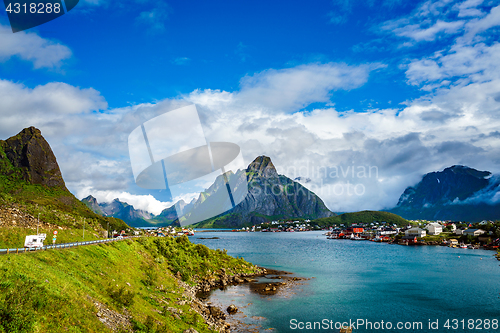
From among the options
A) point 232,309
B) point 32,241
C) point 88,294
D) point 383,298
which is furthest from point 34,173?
point 383,298

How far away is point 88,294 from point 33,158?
13875 centimetres

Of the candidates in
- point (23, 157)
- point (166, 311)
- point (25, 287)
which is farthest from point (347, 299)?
point (23, 157)

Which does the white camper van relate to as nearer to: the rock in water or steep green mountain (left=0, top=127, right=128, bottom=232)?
the rock in water

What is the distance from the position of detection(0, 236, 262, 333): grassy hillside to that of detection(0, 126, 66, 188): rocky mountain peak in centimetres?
10624

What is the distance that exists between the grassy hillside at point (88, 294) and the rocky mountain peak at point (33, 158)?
10624 centimetres

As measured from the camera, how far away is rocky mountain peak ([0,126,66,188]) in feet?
420

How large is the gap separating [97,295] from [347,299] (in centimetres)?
4330

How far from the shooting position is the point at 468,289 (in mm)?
59688

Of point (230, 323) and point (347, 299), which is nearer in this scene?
point (230, 323)

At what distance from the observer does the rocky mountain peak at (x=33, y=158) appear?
12799 centimetres

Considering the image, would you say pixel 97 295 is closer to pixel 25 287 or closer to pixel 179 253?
pixel 25 287

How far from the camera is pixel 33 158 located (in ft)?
431

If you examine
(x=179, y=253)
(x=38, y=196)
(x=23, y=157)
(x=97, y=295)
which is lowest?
(x=179, y=253)

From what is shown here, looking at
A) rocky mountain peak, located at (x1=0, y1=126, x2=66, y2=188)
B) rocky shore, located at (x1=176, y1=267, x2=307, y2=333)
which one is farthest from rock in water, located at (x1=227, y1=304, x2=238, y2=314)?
rocky mountain peak, located at (x1=0, y1=126, x2=66, y2=188)
